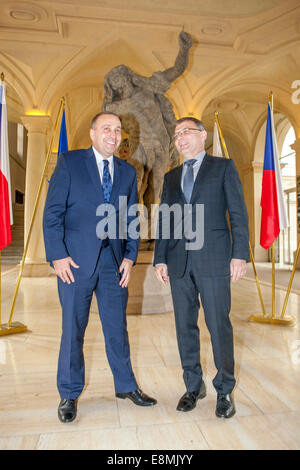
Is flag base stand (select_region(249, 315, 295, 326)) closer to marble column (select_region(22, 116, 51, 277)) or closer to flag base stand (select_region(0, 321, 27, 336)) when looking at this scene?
flag base stand (select_region(0, 321, 27, 336))

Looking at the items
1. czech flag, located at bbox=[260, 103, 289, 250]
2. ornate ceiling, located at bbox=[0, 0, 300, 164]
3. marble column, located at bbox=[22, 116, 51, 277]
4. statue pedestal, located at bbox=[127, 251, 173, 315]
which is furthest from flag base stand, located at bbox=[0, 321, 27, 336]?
ornate ceiling, located at bbox=[0, 0, 300, 164]

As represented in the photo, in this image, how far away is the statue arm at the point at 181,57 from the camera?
169 inches

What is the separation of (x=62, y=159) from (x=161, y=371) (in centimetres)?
179

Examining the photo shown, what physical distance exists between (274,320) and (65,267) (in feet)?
Answer: 10.4

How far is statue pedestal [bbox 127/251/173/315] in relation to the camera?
182 inches

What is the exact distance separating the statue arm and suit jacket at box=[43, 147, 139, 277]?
3.05 metres

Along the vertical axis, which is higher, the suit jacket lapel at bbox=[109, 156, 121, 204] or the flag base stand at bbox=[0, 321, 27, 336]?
the suit jacket lapel at bbox=[109, 156, 121, 204]

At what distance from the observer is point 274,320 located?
424cm

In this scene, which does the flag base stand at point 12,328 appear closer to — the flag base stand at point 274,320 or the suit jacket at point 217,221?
the suit jacket at point 217,221

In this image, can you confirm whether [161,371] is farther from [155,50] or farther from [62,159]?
[155,50]

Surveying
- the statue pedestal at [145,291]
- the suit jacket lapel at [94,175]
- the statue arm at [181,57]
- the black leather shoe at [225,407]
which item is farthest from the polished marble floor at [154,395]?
the statue arm at [181,57]

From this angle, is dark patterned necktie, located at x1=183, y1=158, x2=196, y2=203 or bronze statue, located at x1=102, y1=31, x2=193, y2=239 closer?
A: dark patterned necktie, located at x1=183, y1=158, x2=196, y2=203

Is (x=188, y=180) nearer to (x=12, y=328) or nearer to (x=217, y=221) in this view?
(x=217, y=221)

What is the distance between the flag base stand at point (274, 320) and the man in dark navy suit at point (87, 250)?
2557 millimetres
